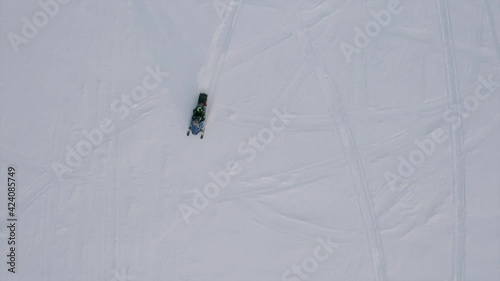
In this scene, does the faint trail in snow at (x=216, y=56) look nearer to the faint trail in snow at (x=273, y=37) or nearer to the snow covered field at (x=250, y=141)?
the snow covered field at (x=250, y=141)

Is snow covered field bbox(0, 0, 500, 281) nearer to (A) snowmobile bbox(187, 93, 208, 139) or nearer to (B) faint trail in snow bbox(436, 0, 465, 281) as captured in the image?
(B) faint trail in snow bbox(436, 0, 465, 281)

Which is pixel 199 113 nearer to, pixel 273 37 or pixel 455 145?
pixel 273 37

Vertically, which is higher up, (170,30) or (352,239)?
(170,30)

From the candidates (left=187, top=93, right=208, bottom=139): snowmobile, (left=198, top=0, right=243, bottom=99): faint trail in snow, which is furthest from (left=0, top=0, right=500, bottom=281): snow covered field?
(left=187, top=93, right=208, bottom=139): snowmobile

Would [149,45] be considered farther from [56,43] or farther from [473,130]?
[473,130]

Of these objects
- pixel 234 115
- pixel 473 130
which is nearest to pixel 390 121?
pixel 473 130

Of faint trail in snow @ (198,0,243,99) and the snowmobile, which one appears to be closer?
the snowmobile

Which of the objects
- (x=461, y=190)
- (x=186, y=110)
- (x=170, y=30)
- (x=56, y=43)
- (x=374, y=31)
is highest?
(x=374, y=31)
